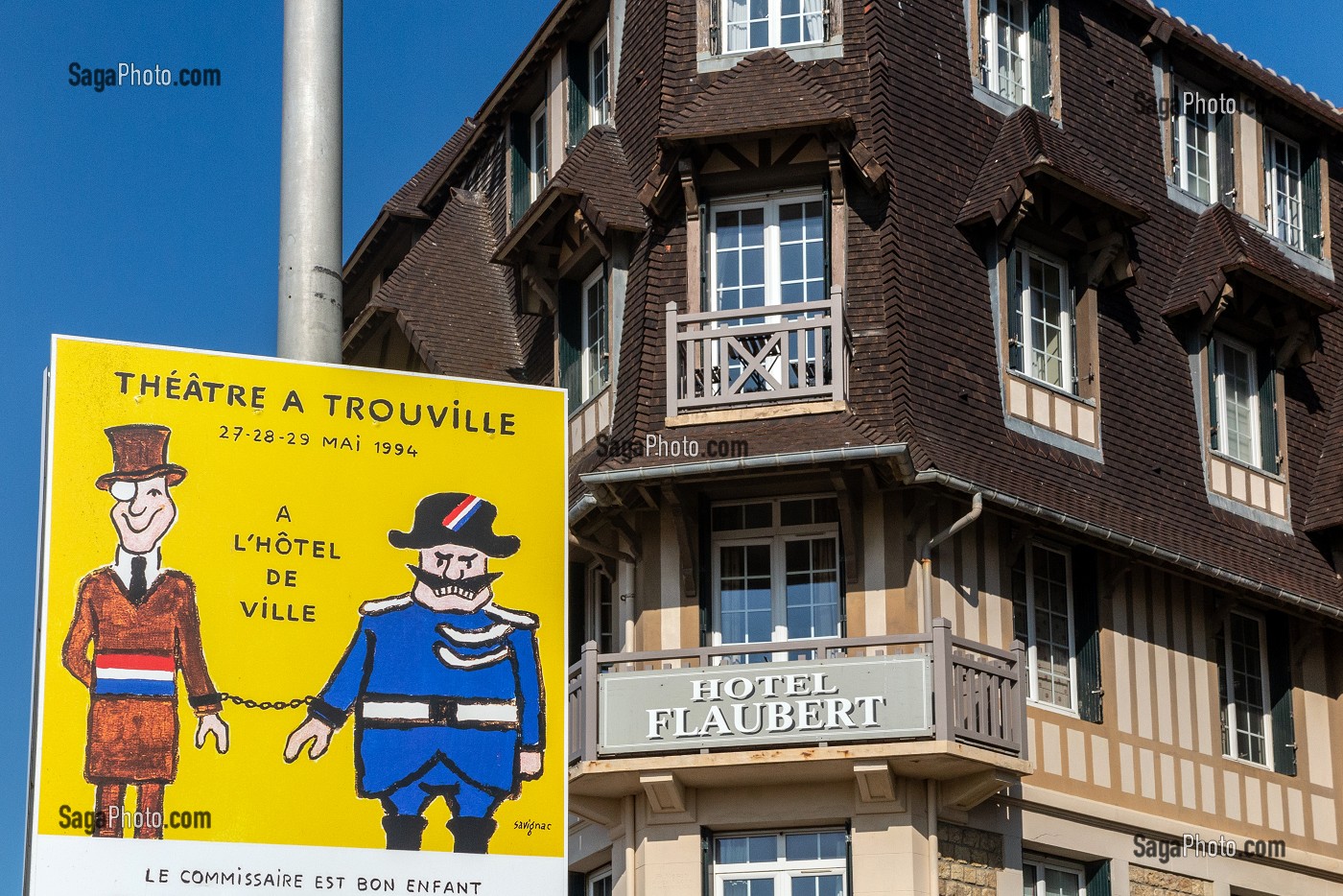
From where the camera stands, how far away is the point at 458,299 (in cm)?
2844

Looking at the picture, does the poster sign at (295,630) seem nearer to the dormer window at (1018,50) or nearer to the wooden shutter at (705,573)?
the wooden shutter at (705,573)

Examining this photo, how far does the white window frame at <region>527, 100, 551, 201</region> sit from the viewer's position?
27.9 m

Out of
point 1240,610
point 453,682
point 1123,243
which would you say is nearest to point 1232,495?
point 1240,610

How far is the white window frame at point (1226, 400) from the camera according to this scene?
86.7ft

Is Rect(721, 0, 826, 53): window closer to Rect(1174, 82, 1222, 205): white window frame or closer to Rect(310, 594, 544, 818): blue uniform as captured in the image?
Rect(1174, 82, 1222, 205): white window frame

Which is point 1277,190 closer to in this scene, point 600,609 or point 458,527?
point 600,609

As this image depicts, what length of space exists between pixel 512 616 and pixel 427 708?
1.69 ft

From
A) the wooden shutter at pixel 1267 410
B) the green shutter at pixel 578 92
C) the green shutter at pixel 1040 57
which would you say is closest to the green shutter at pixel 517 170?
the green shutter at pixel 578 92

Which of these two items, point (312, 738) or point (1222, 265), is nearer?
point (312, 738)

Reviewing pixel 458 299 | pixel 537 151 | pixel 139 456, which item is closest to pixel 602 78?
pixel 537 151

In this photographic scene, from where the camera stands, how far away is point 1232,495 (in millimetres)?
26031

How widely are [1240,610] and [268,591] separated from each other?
63.9 ft

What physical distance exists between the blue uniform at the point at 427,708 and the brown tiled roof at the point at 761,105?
46.6ft

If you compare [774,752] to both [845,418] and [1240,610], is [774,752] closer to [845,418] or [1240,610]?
[845,418]
